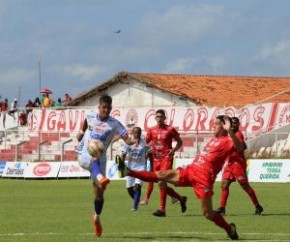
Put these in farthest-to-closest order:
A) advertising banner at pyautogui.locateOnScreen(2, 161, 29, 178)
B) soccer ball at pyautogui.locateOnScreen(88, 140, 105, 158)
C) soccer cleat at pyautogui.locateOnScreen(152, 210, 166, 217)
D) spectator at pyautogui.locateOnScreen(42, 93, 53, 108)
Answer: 1. spectator at pyautogui.locateOnScreen(42, 93, 53, 108)
2. advertising banner at pyautogui.locateOnScreen(2, 161, 29, 178)
3. soccer cleat at pyautogui.locateOnScreen(152, 210, 166, 217)
4. soccer ball at pyautogui.locateOnScreen(88, 140, 105, 158)

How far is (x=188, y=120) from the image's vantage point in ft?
166

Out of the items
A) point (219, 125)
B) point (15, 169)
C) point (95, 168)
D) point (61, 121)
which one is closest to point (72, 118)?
point (61, 121)

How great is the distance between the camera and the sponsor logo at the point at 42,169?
153ft

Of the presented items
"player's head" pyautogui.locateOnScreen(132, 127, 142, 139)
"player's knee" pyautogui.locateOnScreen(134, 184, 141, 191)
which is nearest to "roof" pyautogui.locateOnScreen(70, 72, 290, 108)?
"player's head" pyautogui.locateOnScreen(132, 127, 142, 139)

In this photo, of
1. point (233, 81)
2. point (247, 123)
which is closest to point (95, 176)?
point (247, 123)

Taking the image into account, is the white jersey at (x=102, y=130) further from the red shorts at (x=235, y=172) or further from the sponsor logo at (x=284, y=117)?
the sponsor logo at (x=284, y=117)

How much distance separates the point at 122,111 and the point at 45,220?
35930 mm

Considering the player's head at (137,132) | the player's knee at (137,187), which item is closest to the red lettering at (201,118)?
the player's head at (137,132)

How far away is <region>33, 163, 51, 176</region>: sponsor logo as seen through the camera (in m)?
46.5

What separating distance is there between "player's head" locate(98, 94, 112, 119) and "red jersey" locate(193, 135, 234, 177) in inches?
73.6

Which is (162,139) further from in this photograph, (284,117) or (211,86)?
(211,86)

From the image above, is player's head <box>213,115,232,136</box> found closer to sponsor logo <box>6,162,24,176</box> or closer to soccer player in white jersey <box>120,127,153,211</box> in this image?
soccer player in white jersey <box>120,127,153,211</box>

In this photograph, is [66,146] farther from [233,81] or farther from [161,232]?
[161,232]

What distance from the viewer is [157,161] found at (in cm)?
2231
